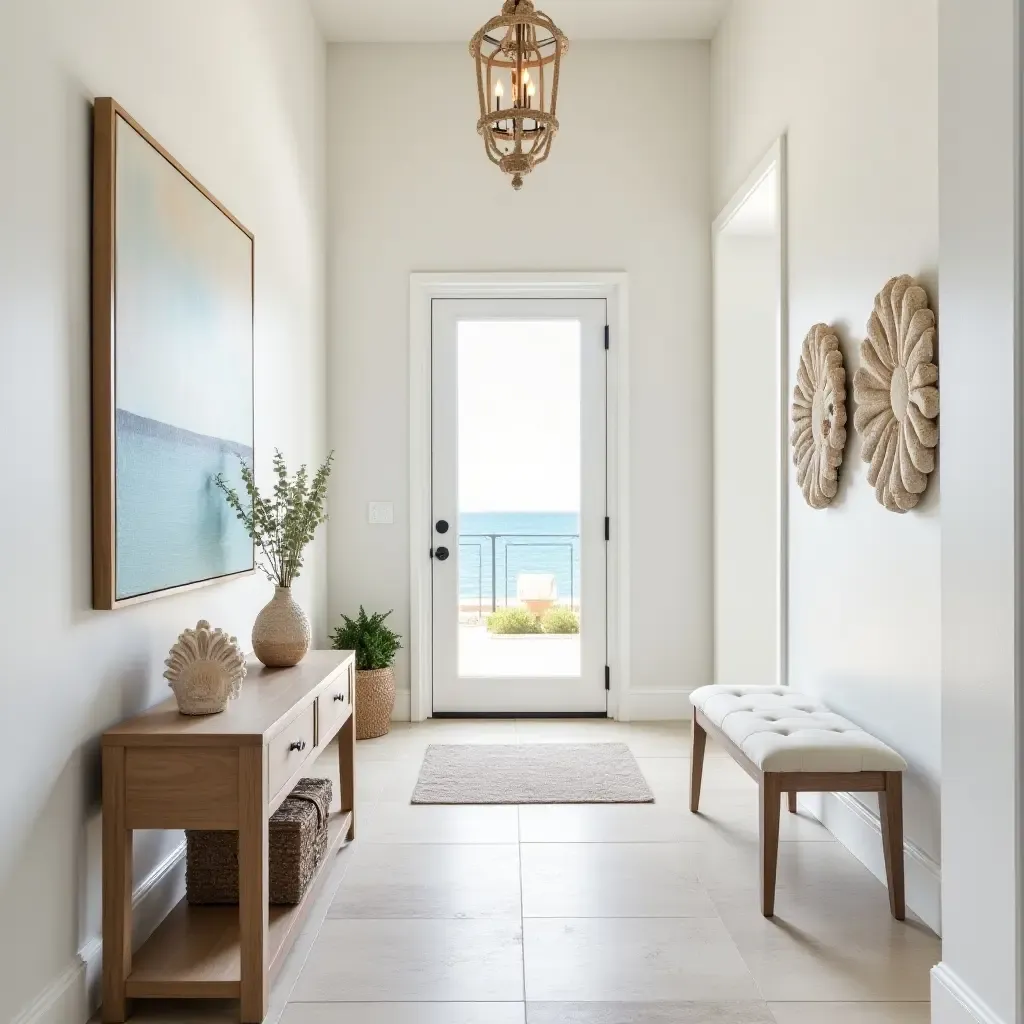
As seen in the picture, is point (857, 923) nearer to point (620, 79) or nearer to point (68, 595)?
point (68, 595)

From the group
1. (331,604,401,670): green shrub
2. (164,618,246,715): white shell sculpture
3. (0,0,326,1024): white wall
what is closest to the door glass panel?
(331,604,401,670): green shrub

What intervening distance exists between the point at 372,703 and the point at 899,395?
2.83 metres

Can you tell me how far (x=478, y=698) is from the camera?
4773 mm

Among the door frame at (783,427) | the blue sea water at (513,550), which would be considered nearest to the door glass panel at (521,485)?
the blue sea water at (513,550)

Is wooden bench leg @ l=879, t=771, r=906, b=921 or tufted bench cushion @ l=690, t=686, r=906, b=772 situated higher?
tufted bench cushion @ l=690, t=686, r=906, b=772

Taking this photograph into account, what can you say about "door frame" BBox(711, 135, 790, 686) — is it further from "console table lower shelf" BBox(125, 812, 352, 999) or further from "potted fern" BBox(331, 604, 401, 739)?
"console table lower shelf" BBox(125, 812, 352, 999)

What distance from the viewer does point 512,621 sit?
15.6ft

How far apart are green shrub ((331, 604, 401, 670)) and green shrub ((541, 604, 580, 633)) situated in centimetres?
82

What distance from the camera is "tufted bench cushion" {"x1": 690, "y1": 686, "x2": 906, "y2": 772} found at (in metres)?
2.44

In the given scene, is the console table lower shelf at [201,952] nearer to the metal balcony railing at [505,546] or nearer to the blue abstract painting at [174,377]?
the blue abstract painting at [174,377]

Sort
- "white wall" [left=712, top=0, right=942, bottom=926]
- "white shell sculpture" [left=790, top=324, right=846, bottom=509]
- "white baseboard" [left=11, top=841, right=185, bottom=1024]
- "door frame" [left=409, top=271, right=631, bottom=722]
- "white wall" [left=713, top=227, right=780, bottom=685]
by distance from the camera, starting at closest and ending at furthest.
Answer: "white baseboard" [left=11, top=841, right=185, bottom=1024]
"white wall" [left=712, top=0, right=942, bottom=926]
"white shell sculpture" [left=790, top=324, right=846, bottom=509]
"white wall" [left=713, top=227, right=780, bottom=685]
"door frame" [left=409, top=271, right=631, bottom=722]

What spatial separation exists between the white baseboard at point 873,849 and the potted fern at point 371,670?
6.52 ft

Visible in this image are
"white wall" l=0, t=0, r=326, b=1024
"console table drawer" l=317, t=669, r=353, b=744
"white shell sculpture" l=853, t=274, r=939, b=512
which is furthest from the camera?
"console table drawer" l=317, t=669, r=353, b=744

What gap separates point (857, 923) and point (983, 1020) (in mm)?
820
